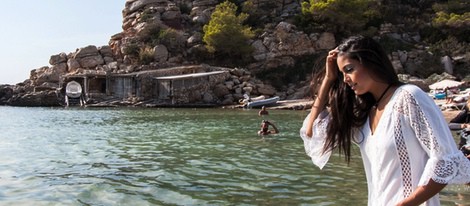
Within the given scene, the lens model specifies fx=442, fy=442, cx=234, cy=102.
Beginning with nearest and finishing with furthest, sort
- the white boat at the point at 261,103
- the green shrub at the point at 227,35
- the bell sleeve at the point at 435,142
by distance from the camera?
the bell sleeve at the point at 435,142 → the white boat at the point at 261,103 → the green shrub at the point at 227,35

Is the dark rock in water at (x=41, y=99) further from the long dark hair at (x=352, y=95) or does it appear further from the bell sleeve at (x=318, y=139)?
the long dark hair at (x=352, y=95)

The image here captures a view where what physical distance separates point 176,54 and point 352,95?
51.8 metres

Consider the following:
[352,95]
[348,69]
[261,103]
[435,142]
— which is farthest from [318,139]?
[261,103]

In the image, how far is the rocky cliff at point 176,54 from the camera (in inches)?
1918

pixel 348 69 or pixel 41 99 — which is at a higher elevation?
pixel 348 69

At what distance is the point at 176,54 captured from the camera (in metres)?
53.6

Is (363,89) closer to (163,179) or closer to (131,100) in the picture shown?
(163,179)

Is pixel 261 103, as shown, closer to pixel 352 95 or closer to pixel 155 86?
pixel 155 86

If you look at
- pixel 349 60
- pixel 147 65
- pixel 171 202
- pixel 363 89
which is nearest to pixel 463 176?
pixel 363 89

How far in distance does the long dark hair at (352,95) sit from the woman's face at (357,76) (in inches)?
0.9

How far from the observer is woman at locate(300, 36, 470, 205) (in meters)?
2.11

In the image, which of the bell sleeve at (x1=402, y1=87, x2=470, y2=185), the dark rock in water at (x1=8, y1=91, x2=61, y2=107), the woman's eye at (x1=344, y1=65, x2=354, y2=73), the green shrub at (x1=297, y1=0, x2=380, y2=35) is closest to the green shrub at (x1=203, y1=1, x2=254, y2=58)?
the green shrub at (x1=297, y1=0, x2=380, y2=35)

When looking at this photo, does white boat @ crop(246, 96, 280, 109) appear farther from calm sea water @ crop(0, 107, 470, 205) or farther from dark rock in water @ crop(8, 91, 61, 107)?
calm sea water @ crop(0, 107, 470, 205)

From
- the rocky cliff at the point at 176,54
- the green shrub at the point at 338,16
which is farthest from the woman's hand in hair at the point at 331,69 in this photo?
the green shrub at the point at 338,16
